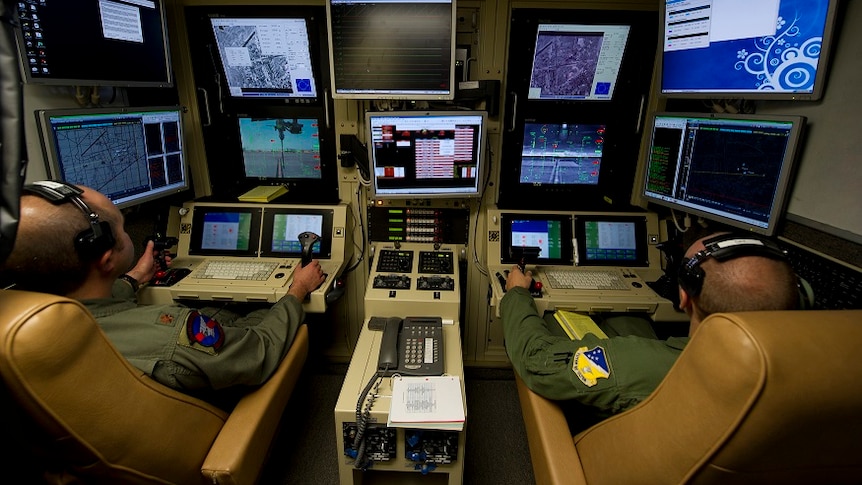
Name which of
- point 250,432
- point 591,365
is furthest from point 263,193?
point 591,365

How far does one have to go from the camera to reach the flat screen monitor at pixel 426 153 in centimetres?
198

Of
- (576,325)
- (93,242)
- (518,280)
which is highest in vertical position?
(93,242)

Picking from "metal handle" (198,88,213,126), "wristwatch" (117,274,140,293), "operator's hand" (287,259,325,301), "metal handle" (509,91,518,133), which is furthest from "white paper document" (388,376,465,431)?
"metal handle" (198,88,213,126)

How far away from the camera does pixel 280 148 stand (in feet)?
7.62

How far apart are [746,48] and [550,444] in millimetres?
1593

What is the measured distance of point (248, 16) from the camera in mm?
2047

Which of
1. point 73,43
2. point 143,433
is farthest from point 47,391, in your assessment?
point 73,43

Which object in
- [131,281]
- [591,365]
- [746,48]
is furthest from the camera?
[131,281]

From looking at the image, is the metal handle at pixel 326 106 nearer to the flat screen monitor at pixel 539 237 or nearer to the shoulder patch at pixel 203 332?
the flat screen monitor at pixel 539 237

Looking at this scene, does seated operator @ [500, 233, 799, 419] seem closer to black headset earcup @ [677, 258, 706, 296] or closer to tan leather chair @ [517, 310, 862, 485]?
black headset earcup @ [677, 258, 706, 296]

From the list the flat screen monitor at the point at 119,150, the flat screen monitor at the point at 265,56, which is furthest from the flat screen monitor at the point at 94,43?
the flat screen monitor at the point at 265,56

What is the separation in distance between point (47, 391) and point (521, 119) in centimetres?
211

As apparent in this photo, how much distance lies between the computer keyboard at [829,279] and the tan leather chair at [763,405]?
30.3 inches

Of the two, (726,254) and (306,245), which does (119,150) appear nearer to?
(306,245)
